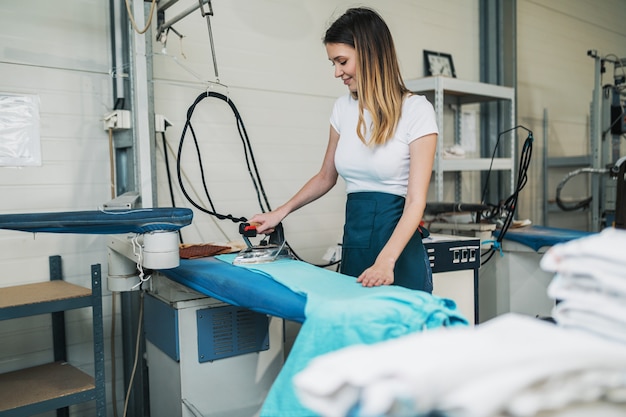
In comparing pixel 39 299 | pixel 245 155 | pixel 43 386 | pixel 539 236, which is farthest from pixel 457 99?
pixel 43 386

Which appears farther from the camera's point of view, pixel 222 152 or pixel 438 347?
pixel 222 152

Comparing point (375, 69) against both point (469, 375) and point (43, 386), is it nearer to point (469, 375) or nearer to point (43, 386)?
point (469, 375)

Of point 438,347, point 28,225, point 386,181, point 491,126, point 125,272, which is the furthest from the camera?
point 491,126

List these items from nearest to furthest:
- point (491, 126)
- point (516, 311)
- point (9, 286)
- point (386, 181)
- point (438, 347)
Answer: point (438, 347) → point (386, 181) → point (9, 286) → point (516, 311) → point (491, 126)

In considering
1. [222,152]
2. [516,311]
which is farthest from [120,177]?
[516,311]

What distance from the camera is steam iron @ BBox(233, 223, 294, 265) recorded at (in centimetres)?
182

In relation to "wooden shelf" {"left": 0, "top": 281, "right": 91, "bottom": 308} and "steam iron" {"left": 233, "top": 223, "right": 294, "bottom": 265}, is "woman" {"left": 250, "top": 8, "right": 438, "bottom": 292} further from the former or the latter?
"wooden shelf" {"left": 0, "top": 281, "right": 91, "bottom": 308}

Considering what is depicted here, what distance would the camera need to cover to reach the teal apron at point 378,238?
71.1 inches

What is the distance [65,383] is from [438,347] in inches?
71.8

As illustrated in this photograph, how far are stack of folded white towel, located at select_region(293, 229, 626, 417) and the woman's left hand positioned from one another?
515mm

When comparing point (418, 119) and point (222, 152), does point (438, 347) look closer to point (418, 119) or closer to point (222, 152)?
point (418, 119)

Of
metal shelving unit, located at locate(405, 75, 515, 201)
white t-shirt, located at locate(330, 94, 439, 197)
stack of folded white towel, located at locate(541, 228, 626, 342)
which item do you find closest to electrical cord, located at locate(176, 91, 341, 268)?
white t-shirt, located at locate(330, 94, 439, 197)

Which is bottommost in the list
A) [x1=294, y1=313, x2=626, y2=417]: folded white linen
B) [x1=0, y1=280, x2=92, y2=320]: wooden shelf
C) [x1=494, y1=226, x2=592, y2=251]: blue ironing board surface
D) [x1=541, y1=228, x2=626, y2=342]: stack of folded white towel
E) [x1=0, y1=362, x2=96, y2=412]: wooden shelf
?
[x1=0, y1=362, x2=96, y2=412]: wooden shelf

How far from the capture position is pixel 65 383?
82.0 inches
